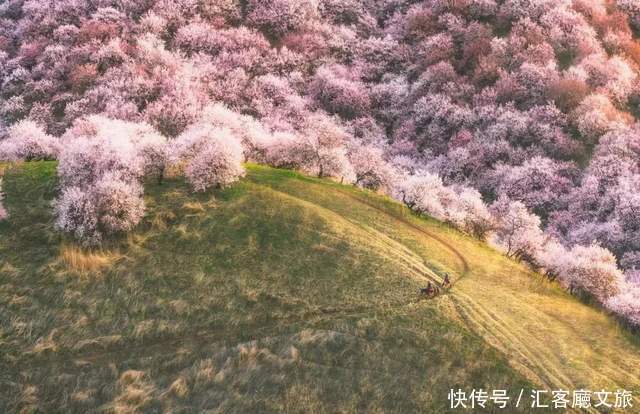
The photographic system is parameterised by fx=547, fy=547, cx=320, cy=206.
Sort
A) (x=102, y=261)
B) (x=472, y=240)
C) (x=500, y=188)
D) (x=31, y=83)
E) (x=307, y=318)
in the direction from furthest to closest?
(x=31, y=83)
(x=500, y=188)
(x=472, y=240)
(x=102, y=261)
(x=307, y=318)

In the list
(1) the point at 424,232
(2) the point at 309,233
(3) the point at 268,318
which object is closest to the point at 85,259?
(3) the point at 268,318

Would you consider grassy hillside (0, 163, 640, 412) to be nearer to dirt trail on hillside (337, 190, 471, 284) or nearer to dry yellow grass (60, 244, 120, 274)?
dry yellow grass (60, 244, 120, 274)

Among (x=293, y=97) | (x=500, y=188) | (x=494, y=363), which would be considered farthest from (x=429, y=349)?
(x=293, y=97)

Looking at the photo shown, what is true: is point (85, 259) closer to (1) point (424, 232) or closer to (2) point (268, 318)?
(2) point (268, 318)

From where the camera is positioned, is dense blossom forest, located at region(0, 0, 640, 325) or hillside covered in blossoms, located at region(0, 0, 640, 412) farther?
dense blossom forest, located at region(0, 0, 640, 325)

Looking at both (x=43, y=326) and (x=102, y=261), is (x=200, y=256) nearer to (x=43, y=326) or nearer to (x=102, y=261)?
(x=102, y=261)

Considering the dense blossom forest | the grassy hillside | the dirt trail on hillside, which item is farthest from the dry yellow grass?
the dirt trail on hillside
